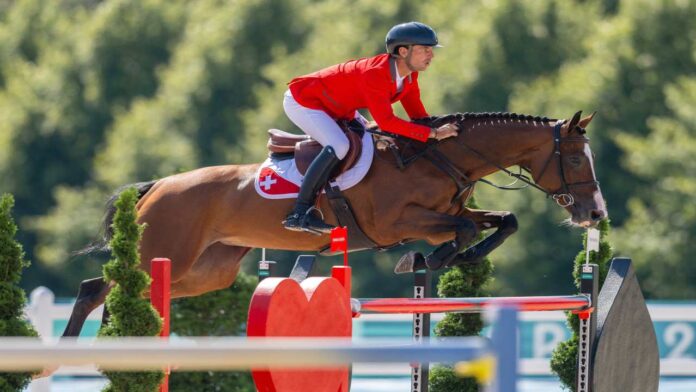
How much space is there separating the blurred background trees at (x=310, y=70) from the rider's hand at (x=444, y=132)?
37.2 ft

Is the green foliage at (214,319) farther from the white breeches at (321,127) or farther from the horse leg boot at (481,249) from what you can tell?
the horse leg boot at (481,249)

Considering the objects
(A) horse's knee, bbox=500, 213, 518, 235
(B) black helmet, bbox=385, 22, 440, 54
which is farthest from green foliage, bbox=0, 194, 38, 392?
(A) horse's knee, bbox=500, 213, 518, 235

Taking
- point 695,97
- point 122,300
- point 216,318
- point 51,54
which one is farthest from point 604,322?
point 51,54

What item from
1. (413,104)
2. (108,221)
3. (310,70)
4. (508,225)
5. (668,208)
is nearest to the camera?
(508,225)

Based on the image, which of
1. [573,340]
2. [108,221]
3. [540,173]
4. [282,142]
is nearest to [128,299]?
[282,142]

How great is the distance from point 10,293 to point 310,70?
1589 centimetres

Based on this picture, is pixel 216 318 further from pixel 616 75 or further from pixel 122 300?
pixel 616 75

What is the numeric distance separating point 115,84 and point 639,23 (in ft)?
36.6

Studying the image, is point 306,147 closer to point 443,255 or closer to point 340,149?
point 340,149

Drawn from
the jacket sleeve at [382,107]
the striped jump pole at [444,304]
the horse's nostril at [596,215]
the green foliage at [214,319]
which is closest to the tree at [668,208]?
the green foliage at [214,319]

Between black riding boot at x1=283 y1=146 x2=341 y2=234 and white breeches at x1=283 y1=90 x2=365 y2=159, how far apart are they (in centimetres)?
4

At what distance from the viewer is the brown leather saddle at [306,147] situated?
19.9 ft

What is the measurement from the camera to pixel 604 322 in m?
5.88

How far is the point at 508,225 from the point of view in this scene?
619cm
